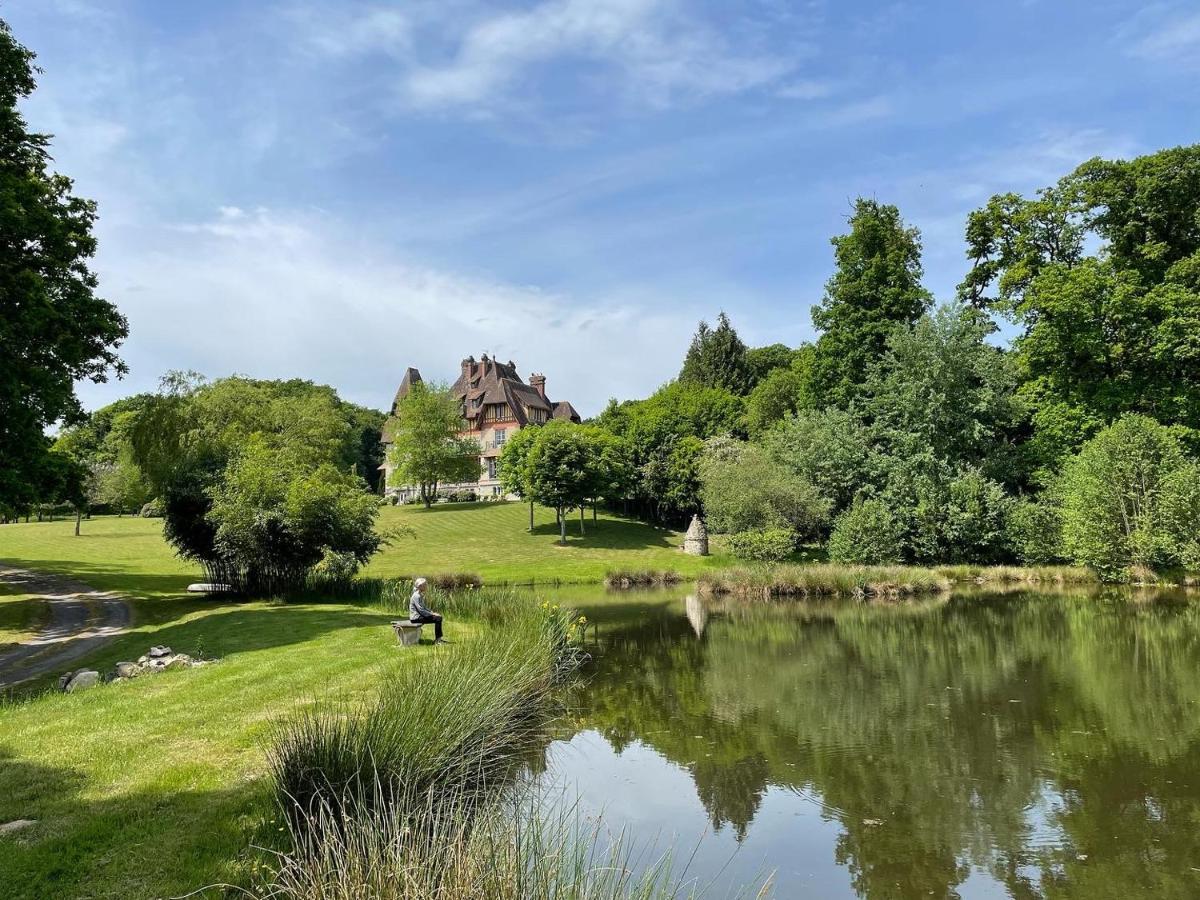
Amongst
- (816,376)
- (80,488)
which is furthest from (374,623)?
(816,376)

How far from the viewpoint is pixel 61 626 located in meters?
18.7

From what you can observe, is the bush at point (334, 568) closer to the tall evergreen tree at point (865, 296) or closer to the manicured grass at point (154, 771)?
the manicured grass at point (154, 771)

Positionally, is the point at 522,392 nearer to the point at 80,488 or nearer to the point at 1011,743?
the point at 80,488

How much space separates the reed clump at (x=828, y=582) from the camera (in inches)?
1182

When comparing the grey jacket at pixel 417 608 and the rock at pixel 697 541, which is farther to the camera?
the rock at pixel 697 541

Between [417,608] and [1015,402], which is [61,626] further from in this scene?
[1015,402]

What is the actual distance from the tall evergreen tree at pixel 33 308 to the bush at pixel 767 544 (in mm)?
27109

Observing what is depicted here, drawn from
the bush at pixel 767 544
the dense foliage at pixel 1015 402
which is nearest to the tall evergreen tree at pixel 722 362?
the dense foliage at pixel 1015 402

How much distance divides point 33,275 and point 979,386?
39.3 metres

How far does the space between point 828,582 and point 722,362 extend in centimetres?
4172

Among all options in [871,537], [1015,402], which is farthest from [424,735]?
[1015,402]

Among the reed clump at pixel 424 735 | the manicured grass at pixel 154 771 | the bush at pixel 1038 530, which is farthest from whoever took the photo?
the bush at pixel 1038 530

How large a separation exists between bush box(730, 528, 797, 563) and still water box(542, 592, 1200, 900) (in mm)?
16006

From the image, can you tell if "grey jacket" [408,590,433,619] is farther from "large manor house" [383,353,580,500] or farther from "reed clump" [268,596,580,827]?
"large manor house" [383,353,580,500]
